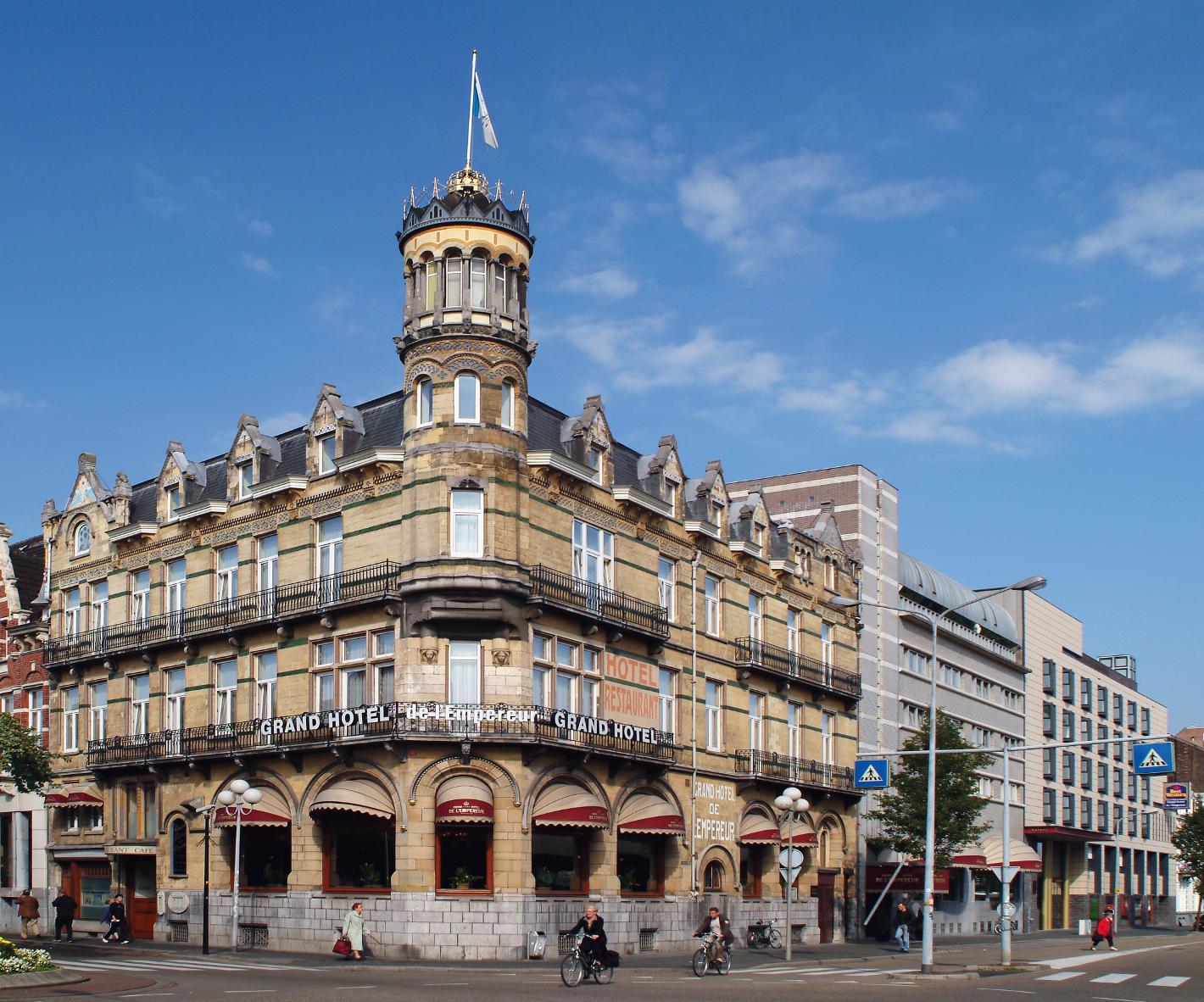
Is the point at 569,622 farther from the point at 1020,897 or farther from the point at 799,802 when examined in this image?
the point at 1020,897

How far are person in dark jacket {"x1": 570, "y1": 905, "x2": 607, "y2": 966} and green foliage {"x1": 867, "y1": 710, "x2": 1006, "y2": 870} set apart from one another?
86.1 ft

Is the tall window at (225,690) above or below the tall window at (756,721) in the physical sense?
above

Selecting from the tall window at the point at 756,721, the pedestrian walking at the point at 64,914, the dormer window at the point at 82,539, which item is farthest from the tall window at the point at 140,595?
the tall window at the point at 756,721

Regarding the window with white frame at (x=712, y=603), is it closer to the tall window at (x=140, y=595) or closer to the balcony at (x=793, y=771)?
the balcony at (x=793, y=771)

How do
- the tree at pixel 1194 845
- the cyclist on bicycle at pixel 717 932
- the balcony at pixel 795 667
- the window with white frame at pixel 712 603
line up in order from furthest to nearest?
1. the tree at pixel 1194 845
2. the balcony at pixel 795 667
3. the window with white frame at pixel 712 603
4. the cyclist on bicycle at pixel 717 932

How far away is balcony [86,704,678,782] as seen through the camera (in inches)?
1483

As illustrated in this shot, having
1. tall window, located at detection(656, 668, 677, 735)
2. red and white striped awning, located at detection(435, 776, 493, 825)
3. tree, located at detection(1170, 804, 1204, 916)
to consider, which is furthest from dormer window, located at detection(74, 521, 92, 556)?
tree, located at detection(1170, 804, 1204, 916)

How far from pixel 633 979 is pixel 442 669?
10.2 meters

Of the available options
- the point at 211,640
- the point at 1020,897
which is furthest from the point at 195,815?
the point at 1020,897

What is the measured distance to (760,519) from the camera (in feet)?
173

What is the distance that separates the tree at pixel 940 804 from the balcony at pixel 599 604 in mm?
14722

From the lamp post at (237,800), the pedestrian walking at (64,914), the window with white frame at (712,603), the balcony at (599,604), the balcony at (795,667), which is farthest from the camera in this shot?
the balcony at (795,667)

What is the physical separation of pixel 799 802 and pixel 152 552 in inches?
943

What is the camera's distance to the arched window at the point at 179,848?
1791 inches
